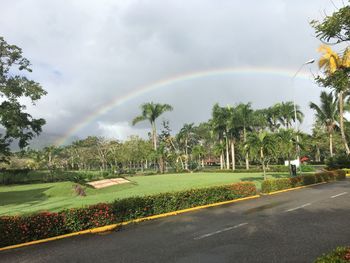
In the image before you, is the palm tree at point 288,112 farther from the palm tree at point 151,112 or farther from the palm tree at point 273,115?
the palm tree at point 151,112

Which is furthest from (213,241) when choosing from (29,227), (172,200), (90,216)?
(172,200)

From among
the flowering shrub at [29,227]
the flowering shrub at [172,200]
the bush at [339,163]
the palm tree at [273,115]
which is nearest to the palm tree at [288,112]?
the palm tree at [273,115]

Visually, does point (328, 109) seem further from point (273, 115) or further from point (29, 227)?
point (29, 227)

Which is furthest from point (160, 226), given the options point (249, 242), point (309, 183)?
point (309, 183)

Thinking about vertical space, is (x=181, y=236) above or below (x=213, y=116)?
below

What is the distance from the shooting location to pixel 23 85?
3186cm

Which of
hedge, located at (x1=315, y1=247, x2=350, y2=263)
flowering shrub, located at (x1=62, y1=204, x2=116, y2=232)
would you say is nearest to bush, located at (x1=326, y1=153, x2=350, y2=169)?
flowering shrub, located at (x1=62, y1=204, x2=116, y2=232)

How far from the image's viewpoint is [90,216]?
1155cm

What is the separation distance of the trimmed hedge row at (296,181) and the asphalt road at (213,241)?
314 inches

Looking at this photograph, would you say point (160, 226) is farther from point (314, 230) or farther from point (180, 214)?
point (314, 230)

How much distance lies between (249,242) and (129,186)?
23.3 metres

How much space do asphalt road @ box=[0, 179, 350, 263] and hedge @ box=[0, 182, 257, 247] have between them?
73 centimetres

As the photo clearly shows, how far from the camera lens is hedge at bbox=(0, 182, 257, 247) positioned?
33.0 ft

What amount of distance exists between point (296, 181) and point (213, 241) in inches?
691
